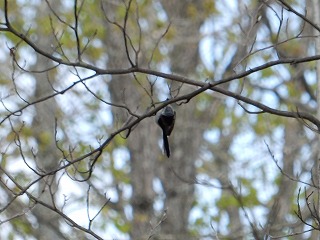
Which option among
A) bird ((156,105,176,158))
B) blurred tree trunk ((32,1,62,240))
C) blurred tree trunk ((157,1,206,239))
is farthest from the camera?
blurred tree trunk ((157,1,206,239))

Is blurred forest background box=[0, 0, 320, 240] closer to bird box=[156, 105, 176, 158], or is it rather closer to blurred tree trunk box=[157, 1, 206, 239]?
blurred tree trunk box=[157, 1, 206, 239]

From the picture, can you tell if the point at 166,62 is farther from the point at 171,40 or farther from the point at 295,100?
the point at 295,100

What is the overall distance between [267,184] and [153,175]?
6.87ft

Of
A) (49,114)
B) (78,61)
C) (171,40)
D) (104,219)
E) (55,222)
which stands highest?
(171,40)

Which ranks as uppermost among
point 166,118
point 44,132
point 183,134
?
point 183,134

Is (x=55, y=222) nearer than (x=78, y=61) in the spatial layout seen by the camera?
No

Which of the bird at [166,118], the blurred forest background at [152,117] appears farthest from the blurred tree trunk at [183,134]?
the bird at [166,118]

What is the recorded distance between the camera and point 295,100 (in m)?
11.7

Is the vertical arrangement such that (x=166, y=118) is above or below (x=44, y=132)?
below

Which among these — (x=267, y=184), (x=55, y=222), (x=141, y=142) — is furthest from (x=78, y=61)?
(x=267, y=184)

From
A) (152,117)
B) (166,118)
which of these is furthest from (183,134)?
(166,118)

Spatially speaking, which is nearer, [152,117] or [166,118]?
[166,118]

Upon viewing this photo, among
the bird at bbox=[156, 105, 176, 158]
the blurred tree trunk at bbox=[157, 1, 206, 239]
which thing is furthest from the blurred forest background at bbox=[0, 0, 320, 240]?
the bird at bbox=[156, 105, 176, 158]

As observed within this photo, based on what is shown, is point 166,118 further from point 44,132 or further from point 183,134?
point 44,132
